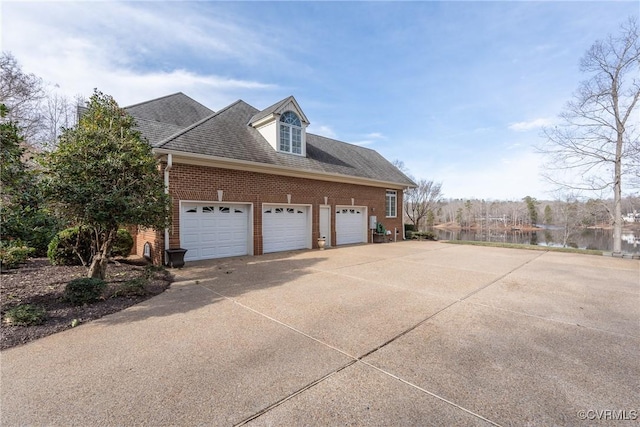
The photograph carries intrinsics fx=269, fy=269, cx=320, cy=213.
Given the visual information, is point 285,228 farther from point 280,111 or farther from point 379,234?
point 379,234

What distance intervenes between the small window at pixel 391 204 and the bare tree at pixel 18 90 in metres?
20.4

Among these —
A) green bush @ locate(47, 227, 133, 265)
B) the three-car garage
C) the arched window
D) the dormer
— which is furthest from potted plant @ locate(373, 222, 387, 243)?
green bush @ locate(47, 227, 133, 265)

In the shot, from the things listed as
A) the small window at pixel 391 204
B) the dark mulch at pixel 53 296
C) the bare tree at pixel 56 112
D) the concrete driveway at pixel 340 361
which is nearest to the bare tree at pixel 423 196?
the small window at pixel 391 204

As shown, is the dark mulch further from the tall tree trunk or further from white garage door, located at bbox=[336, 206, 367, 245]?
white garage door, located at bbox=[336, 206, 367, 245]

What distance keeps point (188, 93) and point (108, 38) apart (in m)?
8.43

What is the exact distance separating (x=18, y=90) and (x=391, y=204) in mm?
23576

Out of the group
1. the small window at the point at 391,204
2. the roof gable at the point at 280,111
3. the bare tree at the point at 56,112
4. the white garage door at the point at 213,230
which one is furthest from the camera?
the bare tree at the point at 56,112

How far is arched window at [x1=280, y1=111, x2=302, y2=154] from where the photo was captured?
11930 mm

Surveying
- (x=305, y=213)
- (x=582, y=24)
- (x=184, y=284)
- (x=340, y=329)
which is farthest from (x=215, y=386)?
(x=582, y=24)

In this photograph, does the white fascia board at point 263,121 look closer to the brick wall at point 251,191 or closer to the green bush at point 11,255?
the brick wall at point 251,191

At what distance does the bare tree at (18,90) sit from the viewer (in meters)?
15.5

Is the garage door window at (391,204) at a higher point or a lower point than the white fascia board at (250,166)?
lower

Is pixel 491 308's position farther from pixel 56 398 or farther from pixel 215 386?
pixel 56 398

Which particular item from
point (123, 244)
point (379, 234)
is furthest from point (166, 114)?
point (379, 234)
